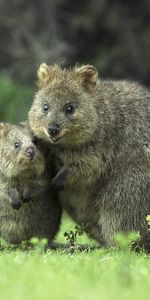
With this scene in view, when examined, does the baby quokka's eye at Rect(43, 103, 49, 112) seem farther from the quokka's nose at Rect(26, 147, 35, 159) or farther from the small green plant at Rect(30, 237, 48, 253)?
the small green plant at Rect(30, 237, 48, 253)

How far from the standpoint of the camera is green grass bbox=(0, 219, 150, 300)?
24.0 ft


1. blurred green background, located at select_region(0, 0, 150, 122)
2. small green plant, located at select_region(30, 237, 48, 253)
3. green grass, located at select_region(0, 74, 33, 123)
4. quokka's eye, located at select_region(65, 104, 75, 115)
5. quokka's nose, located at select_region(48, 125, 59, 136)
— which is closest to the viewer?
small green plant, located at select_region(30, 237, 48, 253)

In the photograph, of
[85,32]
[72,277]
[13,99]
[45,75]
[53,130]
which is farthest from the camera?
[85,32]

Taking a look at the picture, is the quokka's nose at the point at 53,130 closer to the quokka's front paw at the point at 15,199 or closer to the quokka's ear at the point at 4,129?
the quokka's front paw at the point at 15,199

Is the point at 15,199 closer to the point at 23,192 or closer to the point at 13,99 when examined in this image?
the point at 23,192

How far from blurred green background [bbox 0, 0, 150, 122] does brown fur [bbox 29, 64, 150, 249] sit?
12627 millimetres

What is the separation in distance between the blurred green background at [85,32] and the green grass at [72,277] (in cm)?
1515

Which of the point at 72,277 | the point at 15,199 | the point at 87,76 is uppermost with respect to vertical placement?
the point at 87,76

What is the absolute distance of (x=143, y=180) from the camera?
38.5 feet

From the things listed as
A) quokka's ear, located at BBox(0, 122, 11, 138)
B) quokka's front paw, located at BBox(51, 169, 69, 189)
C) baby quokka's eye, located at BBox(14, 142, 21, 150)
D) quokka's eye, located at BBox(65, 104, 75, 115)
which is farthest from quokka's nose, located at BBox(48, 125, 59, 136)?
quokka's ear, located at BBox(0, 122, 11, 138)

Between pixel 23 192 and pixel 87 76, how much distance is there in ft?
6.17

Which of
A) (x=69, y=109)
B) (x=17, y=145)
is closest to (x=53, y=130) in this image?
(x=69, y=109)

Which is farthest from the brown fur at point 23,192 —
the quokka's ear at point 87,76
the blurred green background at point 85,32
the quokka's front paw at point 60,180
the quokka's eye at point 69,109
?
the blurred green background at point 85,32

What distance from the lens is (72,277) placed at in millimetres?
8188
